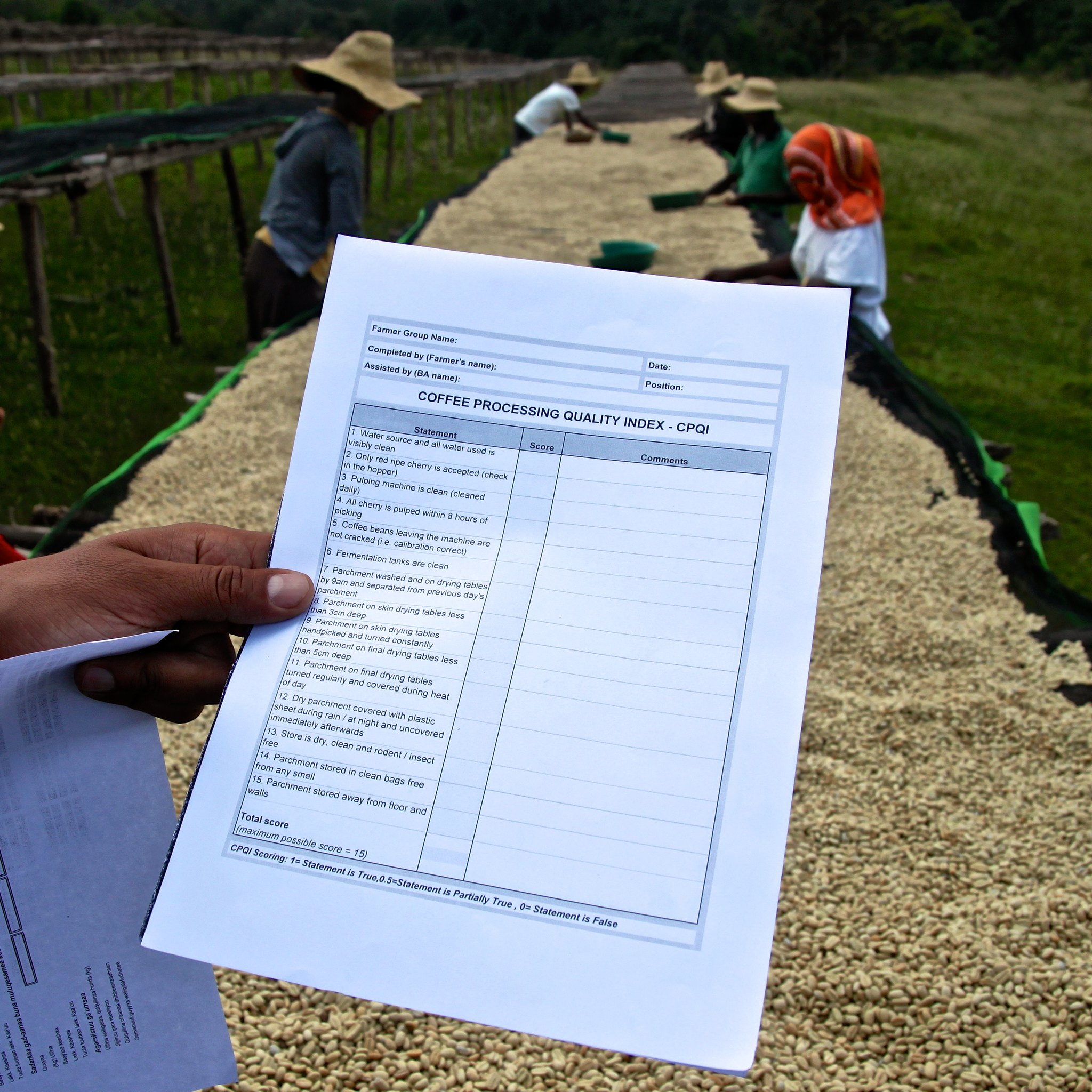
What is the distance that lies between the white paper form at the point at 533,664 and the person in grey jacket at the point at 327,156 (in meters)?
3.68

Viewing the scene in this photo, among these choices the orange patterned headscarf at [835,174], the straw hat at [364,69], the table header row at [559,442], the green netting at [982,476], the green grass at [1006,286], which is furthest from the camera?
the green grass at [1006,286]

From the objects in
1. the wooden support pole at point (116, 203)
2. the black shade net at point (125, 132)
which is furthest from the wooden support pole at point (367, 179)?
the wooden support pole at point (116, 203)

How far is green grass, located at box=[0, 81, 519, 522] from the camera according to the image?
4.33 meters

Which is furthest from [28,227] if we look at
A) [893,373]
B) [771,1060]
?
[771,1060]

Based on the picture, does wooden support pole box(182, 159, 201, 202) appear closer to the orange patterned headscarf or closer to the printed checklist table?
the orange patterned headscarf

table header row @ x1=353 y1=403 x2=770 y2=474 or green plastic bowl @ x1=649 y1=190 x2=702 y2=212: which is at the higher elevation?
table header row @ x1=353 y1=403 x2=770 y2=474

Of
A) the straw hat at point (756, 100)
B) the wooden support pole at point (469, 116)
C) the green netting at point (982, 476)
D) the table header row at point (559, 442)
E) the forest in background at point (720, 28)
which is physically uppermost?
the table header row at point (559, 442)

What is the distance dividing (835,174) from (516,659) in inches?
185

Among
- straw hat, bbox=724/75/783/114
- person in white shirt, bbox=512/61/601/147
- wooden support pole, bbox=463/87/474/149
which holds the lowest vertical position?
wooden support pole, bbox=463/87/474/149

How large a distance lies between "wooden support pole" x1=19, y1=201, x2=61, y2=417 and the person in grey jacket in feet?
3.33

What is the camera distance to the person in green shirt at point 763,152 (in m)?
6.34

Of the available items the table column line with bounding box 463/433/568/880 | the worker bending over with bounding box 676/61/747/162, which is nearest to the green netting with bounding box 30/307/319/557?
the table column line with bounding box 463/433/568/880

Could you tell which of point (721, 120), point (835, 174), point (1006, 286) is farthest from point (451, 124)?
point (835, 174)

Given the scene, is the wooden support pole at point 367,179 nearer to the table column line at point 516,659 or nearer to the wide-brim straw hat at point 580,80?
the wide-brim straw hat at point 580,80
